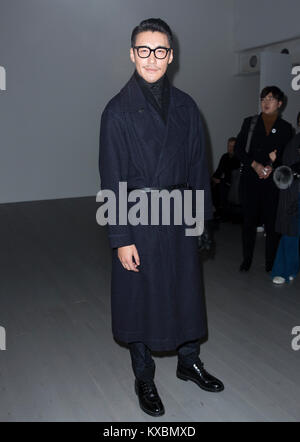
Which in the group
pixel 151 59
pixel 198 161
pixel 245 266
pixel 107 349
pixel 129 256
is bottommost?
pixel 107 349

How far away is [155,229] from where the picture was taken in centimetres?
181

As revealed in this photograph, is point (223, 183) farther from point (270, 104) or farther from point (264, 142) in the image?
point (270, 104)

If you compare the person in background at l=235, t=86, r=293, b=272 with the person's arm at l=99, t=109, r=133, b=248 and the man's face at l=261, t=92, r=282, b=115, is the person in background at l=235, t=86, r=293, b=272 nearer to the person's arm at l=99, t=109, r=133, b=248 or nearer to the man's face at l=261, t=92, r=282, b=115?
the man's face at l=261, t=92, r=282, b=115

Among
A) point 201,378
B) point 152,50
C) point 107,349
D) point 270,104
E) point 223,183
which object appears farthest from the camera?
point 223,183

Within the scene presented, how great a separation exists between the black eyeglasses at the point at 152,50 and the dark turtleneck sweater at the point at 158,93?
0.10 m

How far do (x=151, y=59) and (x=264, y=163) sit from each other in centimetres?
192

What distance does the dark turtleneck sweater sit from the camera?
177 cm

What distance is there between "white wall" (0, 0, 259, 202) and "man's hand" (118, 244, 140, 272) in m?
5.50

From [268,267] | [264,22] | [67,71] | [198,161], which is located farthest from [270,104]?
[67,71]

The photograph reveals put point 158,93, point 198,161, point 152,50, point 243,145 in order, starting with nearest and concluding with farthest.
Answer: point 152,50 < point 158,93 < point 198,161 < point 243,145

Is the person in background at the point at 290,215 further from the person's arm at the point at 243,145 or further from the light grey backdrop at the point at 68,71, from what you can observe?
the light grey backdrop at the point at 68,71

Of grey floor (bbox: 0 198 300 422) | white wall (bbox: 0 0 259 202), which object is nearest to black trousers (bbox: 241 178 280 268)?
grey floor (bbox: 0 198 300 422)

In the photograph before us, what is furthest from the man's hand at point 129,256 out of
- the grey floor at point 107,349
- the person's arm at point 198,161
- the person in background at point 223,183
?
the person in background at point 223,183
